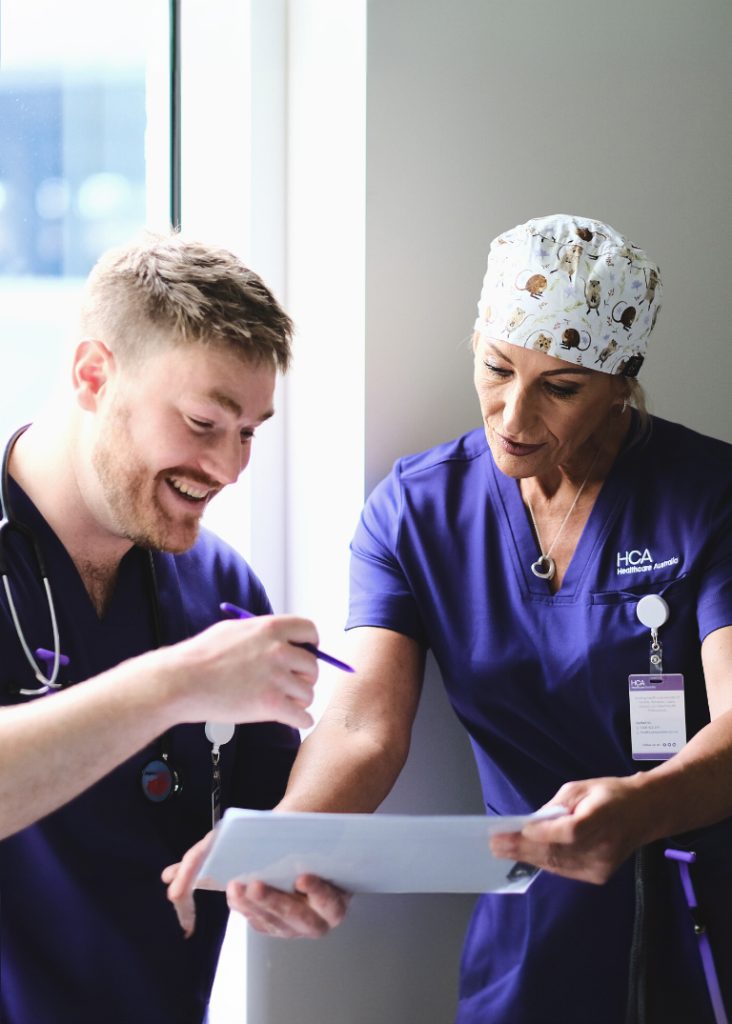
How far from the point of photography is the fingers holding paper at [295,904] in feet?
4.77

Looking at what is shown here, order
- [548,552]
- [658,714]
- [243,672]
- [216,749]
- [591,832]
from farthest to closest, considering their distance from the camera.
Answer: [548,552] < [658,714] < [216,749] < [591,832] < [243,672]

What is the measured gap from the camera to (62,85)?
7.22ft

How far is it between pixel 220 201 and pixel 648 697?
1.17 meters

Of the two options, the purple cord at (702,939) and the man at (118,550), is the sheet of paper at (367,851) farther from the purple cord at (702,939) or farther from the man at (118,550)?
the purple cord at (702,939)

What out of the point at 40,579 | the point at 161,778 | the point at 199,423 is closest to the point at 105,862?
the point at 161,778

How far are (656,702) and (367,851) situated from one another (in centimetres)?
66

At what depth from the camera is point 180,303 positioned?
1586mm

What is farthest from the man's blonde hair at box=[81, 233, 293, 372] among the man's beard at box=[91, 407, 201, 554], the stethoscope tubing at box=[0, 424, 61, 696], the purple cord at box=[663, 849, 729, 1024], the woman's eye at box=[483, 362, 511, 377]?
the purple cord at box=[663, 849, 729, 1024]

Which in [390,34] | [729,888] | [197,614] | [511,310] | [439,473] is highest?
[390,34]

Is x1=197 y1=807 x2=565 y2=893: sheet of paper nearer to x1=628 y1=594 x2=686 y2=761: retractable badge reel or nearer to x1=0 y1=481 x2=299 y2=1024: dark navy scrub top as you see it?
x1=0 y1=481 x2=299 y2=1024: dark navy scrub top

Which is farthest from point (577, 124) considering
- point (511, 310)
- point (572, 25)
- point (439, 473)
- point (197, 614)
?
point (197, 614)

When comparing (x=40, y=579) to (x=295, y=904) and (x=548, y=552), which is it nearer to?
(x=295, y=904)

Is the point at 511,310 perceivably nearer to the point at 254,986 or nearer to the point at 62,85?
the point at 62,85

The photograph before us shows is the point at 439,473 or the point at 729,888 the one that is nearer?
the point at 729,888
